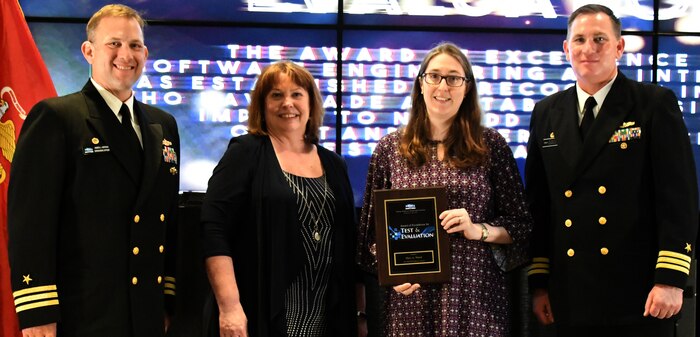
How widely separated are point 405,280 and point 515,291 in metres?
0.95

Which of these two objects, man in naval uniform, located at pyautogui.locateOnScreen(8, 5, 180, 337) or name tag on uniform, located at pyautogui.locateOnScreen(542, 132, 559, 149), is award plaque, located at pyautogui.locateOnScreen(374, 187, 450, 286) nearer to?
name tag on uniform, located at pyautogui.locateOnScreen(542, 132, 559, 149)

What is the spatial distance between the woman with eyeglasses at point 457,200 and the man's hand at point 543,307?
302 millimetres

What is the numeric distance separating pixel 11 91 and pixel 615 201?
2.61 m

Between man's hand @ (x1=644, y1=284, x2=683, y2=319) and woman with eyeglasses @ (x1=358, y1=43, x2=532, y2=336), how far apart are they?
497 millimetres

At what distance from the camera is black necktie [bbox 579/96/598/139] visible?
10.7 ft

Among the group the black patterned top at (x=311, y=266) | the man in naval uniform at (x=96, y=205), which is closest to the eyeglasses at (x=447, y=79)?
the black patterned top at (x=311, y=266)

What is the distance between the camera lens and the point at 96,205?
9.17 ft

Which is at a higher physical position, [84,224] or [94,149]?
[94,149]

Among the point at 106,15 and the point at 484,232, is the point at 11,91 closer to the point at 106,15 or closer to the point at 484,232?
the point at 106,15

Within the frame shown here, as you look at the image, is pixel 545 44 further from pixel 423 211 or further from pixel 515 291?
pixel 423 211

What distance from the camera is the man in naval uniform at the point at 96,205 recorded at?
2.68m

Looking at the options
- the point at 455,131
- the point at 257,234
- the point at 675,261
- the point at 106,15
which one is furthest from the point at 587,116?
the point at 106,15

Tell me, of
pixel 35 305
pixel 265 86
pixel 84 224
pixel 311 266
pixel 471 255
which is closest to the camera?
pixel 35 305

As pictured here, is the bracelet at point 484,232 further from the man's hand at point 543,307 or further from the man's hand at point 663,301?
the man's hand at point 663,301
